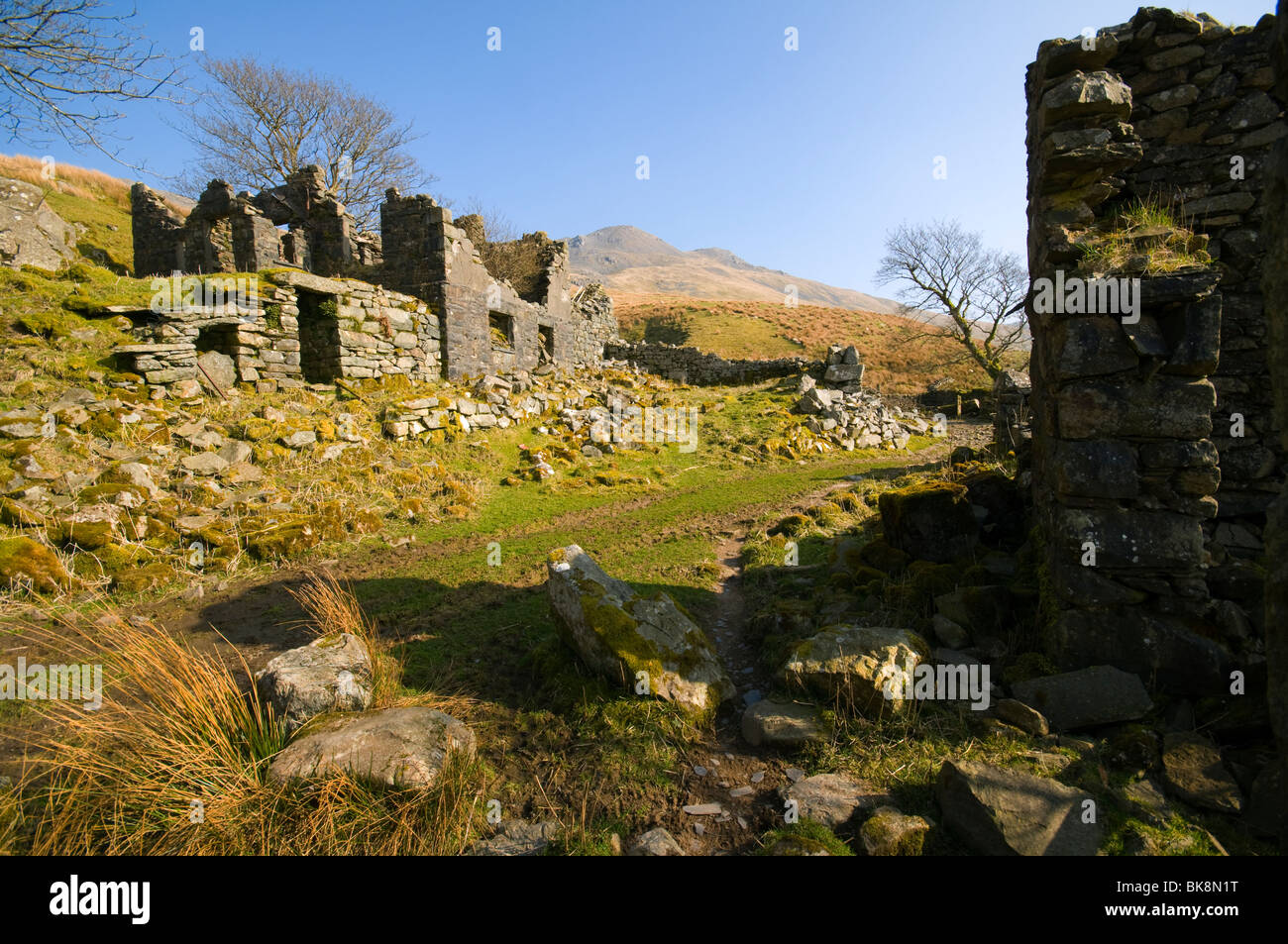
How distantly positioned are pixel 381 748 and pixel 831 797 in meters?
2.77

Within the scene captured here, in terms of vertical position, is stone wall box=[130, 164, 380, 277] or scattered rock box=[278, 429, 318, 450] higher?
stone wall box=[130, 164, 380, 277]

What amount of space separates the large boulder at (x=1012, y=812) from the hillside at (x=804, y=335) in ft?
103

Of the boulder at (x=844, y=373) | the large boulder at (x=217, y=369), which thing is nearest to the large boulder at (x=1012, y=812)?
the large boulder at (x=217, y=369)

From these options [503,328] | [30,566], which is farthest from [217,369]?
[503,328]

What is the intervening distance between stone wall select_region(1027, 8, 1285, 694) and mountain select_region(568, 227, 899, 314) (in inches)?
3881

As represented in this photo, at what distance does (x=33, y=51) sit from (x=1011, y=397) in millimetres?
16080

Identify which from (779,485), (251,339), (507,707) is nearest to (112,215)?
(251,339)

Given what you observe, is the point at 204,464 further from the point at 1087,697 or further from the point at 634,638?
the point at 1087,697

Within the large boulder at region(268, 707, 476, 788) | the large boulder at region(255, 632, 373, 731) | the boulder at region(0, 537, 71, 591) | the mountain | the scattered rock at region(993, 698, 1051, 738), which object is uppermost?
the mountain

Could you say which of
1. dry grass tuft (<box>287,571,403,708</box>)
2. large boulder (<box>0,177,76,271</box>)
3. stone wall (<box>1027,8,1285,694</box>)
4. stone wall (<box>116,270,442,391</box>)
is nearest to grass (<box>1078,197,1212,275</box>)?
stone wall (<box>1027,8,1285,694</box>)

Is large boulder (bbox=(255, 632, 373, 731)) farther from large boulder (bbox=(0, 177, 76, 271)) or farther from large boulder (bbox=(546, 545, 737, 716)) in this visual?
large boulder (bbox=(0, 177, 76, 271))

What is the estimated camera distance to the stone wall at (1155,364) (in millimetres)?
4223

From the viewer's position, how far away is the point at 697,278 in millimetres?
133125

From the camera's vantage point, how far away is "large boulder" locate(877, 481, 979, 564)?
6.14 metres
